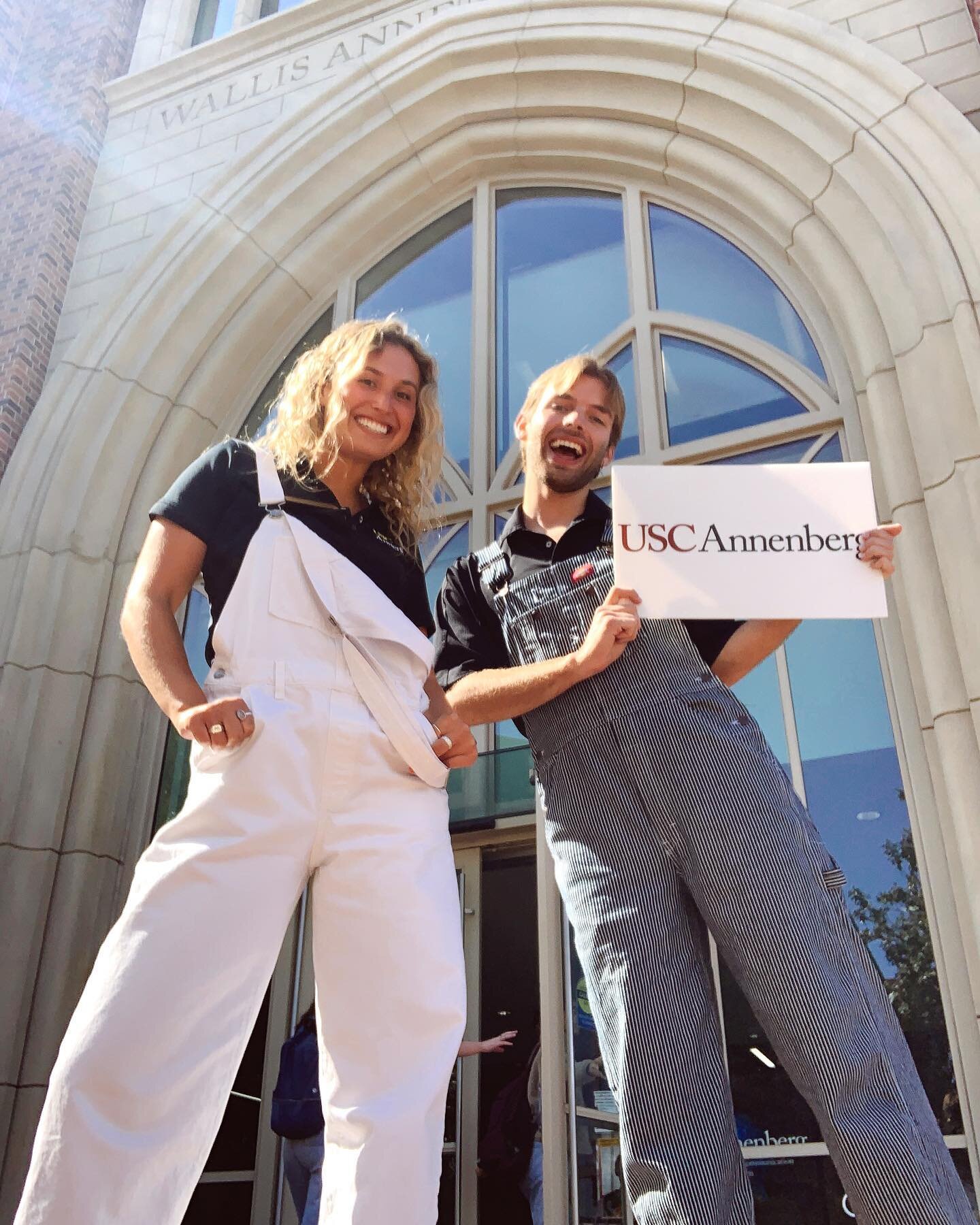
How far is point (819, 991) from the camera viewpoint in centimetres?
183

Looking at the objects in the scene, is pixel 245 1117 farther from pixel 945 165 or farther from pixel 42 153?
pixel 42 153

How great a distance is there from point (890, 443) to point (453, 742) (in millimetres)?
3232

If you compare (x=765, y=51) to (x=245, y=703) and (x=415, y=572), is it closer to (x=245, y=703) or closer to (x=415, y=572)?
(x=415, y=572)

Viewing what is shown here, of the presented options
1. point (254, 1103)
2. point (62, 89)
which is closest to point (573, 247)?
point (62, 89)

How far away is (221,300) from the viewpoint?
645cm

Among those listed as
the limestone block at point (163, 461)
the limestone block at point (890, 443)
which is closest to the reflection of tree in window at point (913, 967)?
the limestone block at point (890, 443)

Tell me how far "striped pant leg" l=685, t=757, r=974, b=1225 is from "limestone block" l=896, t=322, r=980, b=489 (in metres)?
2.63

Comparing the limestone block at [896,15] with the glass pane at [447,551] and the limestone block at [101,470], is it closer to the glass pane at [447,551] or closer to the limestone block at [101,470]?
the glass pane at [447,551]

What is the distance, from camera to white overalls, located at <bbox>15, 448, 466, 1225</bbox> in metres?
1.43

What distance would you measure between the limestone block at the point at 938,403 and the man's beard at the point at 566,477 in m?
2.31

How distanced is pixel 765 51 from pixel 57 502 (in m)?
4.54

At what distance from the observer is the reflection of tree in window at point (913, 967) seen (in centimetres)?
365

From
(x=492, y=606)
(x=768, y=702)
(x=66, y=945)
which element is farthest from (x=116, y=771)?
(x=492, y=606)

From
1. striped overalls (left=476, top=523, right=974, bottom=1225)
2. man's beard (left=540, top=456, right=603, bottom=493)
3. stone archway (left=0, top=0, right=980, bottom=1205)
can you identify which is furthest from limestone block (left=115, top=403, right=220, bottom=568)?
striped overalls (left=476, top=523, right=974, bottom=1225)
